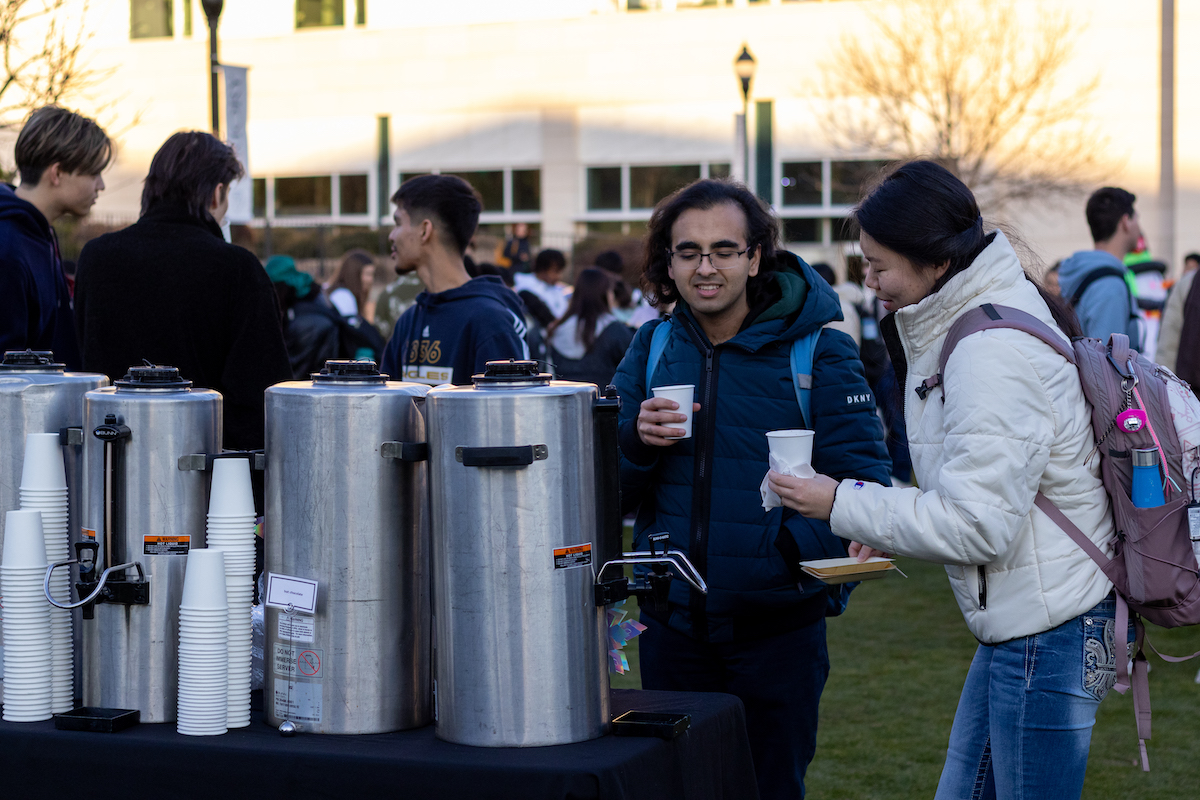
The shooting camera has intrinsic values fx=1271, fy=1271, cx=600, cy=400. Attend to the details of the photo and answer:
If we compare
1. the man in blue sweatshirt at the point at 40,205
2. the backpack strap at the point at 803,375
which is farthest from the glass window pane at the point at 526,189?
the backpack strap at the point at 803,375

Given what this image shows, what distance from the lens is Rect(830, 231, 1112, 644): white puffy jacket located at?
7.81 feet

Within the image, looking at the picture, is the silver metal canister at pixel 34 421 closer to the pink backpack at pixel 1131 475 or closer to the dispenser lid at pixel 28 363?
the dispenser lid at pixel 28 363

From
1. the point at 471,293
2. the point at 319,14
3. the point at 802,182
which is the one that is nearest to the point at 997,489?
the point at 471,293

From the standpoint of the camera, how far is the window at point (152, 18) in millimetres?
30922

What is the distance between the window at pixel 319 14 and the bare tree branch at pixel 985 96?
484 inches

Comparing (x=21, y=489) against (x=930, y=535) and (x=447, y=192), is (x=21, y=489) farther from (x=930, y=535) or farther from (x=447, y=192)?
(x=447, y=192)

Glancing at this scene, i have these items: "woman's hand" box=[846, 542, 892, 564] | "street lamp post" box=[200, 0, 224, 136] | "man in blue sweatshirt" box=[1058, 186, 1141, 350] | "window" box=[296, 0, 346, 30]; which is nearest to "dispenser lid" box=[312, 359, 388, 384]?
"woman's hand" box=[846, 542, 892, 564]

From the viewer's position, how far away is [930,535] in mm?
2428

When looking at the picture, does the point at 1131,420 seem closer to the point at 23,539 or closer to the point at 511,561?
the point at 511,561

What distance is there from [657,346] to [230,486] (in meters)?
1.37

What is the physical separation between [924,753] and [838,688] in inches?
39.0

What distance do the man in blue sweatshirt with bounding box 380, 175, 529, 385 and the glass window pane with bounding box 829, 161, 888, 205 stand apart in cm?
2247

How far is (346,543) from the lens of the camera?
2.11 metres

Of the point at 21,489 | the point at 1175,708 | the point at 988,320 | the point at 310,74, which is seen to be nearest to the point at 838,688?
the point at 1175,708
